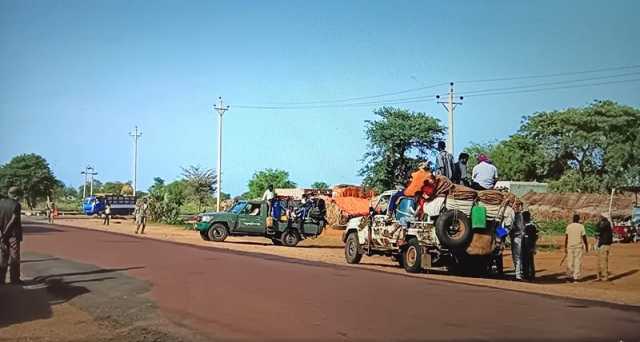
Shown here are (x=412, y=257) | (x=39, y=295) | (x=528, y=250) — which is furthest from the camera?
(x=412, y=257)

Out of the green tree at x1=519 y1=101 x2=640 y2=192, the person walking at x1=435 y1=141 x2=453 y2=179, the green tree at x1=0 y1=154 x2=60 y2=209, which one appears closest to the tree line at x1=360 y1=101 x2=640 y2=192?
the green tree at x1=519 y1=101 x2=640 y2=192

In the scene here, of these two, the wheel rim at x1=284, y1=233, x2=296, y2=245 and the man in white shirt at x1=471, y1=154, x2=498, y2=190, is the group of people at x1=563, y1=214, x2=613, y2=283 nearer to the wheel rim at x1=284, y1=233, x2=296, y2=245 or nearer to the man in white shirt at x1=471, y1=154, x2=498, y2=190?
the man in white shirt at x1=471, y1=154, x2=498, y2=190

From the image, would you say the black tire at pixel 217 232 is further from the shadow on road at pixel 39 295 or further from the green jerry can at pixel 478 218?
the green jerry can at pixel 478 218

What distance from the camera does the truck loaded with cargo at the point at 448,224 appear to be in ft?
57.6

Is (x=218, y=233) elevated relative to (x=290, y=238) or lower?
elevated

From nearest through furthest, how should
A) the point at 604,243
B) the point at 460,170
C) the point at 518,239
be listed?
the point at 518,239 < the point at 604,243 < the point at 460,170

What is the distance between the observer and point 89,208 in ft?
244

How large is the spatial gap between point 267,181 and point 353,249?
63231mm

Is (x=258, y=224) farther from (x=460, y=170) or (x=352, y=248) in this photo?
(x=460, y=170)

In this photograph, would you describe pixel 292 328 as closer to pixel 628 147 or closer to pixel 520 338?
pixel 520 338

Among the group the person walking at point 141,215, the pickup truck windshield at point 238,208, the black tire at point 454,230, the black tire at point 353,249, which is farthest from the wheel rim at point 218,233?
the black tire at point 454,230

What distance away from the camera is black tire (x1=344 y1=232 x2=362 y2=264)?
2173 cm

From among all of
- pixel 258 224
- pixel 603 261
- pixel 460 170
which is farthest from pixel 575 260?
pixel 258 224

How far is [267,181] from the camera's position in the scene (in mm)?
84750
